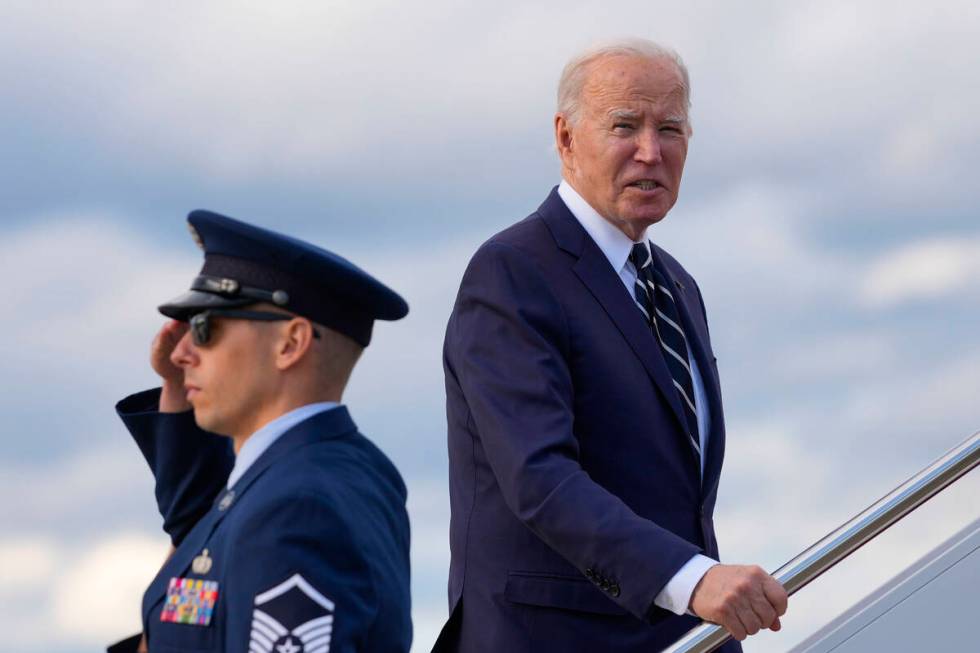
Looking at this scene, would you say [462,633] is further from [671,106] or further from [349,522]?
[671,106]

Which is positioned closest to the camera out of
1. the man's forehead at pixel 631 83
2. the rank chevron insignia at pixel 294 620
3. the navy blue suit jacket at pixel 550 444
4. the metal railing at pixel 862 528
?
the rank chevron insignia at pixel 294 620

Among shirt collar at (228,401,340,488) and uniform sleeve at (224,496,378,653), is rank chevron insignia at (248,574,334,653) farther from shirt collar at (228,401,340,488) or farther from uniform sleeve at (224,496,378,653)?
shirt collar at (228,401,340,488)

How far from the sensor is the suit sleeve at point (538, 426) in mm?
3436


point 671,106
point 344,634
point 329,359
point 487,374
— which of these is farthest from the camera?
point 671,106

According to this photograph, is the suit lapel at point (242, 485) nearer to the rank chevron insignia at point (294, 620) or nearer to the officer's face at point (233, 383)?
the officer's face at point (233, 383)

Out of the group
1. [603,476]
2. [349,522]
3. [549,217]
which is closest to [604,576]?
[603,476]

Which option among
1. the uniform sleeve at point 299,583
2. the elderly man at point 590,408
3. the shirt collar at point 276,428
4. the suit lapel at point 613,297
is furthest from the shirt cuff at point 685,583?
the shirt collar at point 276,428

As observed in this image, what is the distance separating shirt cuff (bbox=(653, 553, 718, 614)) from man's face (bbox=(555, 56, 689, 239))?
0.82m

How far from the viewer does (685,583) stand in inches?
133

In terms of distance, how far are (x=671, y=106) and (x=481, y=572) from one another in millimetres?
1055

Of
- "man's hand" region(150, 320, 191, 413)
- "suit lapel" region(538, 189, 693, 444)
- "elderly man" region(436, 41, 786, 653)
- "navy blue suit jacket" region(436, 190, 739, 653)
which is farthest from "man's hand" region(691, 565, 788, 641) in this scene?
"man's hand" region(150, 320, 191, 413)

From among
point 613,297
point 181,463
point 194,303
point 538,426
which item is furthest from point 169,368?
point 613,297

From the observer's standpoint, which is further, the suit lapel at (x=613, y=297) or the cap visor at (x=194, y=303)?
the suit lapel at (x=613, y=297)

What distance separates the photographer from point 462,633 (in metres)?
3.78
